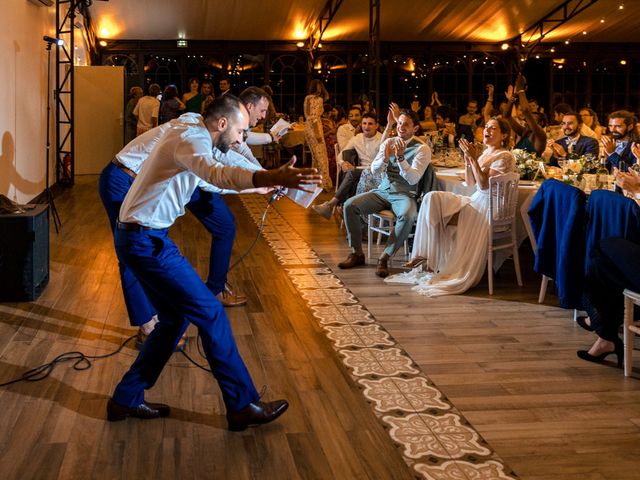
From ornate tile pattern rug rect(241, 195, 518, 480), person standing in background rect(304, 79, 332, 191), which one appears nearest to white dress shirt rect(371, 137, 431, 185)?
ornate tile pattern rug rect(241, 195, 518, 480)

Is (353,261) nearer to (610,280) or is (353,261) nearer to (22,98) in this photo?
(610,280)

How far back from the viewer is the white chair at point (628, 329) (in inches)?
155

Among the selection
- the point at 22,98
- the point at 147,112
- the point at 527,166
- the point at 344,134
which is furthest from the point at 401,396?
the point at 147,112

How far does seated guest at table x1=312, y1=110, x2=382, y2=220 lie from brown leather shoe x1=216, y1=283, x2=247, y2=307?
2222mm

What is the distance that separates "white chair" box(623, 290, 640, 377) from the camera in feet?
12.9

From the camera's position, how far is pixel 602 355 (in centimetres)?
425

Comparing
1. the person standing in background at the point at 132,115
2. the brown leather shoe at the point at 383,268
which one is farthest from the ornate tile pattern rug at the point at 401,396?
the person standing in background at the point at 132,115

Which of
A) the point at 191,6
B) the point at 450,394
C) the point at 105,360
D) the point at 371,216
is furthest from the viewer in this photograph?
the point at 191,6

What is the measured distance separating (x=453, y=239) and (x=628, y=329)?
7.21 ft

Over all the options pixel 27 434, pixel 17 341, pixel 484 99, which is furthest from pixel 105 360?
pixel 484 99

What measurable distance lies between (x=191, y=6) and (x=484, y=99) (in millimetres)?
7428

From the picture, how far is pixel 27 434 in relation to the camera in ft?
10.8

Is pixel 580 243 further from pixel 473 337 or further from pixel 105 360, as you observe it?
pixel 105 360

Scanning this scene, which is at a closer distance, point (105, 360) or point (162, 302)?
point (162, 302)
